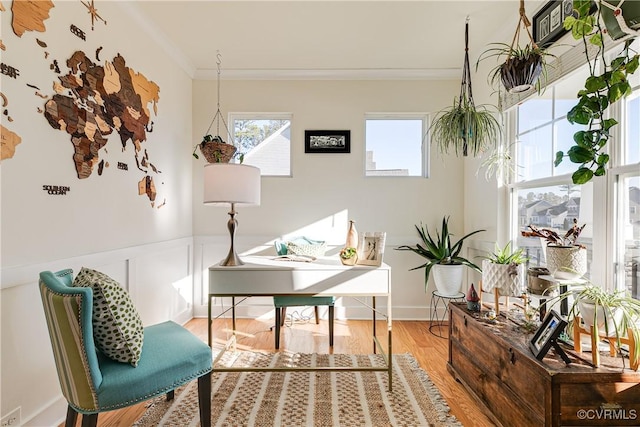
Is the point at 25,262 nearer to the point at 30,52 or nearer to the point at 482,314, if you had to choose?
the point at 30,52

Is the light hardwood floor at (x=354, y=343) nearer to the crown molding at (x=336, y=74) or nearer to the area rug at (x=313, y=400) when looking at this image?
the area rug at (x=313, y=400)

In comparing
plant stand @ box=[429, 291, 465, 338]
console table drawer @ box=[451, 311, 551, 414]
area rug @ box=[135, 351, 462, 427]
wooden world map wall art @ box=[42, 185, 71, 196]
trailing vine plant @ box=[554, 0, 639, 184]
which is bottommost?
area rug @ box=[135, 351, 462, 427]

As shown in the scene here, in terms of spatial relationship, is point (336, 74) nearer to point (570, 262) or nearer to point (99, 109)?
point (99, 109)

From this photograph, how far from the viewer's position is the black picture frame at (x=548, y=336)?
1.35 metres

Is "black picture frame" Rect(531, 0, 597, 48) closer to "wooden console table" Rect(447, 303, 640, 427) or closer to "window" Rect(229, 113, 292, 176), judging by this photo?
"wooden console table" Rect(447, 303, 640, 427)

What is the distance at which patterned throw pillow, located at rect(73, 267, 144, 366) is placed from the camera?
1.33 m

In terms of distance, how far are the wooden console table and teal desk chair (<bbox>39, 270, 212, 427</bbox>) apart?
153 centimetres

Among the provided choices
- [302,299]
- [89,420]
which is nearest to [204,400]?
[89,420]

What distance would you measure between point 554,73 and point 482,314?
1.58 metres

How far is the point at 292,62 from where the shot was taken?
324cm

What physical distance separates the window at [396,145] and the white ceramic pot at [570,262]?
203 centimetres

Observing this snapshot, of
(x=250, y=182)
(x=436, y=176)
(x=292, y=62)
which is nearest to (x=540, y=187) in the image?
(x=436, y=176)

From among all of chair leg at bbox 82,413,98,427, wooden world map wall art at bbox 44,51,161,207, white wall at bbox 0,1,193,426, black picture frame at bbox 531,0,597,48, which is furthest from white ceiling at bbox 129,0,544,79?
chair leg at bbox 82,413,98,427

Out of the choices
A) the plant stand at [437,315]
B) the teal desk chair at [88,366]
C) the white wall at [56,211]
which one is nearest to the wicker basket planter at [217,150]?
the white wall at [56,211]
